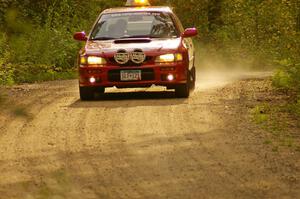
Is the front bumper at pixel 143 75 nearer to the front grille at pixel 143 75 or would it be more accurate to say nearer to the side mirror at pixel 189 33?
the front grille at pixel 143 75

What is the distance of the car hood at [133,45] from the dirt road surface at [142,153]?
884 mm

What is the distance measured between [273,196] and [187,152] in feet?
7.61

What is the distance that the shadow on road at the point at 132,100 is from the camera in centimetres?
1328

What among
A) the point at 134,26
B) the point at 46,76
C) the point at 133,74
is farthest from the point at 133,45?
the point at 46,76

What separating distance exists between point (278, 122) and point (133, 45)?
3920mm

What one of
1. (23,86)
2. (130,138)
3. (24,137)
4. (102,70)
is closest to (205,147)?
(130,138)

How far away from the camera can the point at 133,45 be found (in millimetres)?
14164

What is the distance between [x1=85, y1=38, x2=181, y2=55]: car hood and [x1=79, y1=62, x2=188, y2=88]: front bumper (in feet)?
0.93

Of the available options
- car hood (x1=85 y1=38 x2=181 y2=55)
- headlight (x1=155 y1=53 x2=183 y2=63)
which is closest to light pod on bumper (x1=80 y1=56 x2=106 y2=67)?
car hood (x1=85 y1=38 x2=181 y2=55)

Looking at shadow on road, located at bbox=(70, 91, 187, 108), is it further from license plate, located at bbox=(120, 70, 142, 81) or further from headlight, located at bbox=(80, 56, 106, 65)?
headlight, located at bbox=(80, 56, 106, 65)

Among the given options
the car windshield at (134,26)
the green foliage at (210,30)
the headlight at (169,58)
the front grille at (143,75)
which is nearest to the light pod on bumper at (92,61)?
the front grille at (143,75)

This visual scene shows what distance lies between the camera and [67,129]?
1038 cm

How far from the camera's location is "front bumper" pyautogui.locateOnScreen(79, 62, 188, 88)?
14.0 metres

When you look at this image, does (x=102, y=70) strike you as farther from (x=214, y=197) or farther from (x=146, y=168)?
(x=214, y=197)
